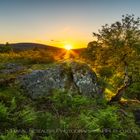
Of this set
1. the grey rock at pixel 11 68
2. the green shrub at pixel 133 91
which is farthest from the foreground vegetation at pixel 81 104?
the green shrub at pixel 133 91

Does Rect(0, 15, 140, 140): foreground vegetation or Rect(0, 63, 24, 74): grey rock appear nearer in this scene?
Rect(0, 15, 140, 140): foreground vegetation

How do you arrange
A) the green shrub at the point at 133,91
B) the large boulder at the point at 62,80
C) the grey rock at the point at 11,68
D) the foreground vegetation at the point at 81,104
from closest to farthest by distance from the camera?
the foreground vegetation at the point at 81,104
the large boulder at the point at 62,80
the grey rock at the point at 11,68
the green shrub at the point at 133,91

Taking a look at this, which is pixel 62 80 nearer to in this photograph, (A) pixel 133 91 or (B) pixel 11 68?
(B) pixel 11 68

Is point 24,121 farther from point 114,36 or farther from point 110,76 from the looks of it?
point 110,76

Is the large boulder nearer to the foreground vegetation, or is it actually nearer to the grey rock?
the foreground vegetation

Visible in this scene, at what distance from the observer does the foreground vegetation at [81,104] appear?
43.9 ft

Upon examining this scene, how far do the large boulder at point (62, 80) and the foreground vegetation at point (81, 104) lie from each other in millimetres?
558

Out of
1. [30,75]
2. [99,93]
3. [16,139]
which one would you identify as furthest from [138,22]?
[16,139]

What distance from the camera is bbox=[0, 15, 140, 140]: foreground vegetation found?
13.4 m

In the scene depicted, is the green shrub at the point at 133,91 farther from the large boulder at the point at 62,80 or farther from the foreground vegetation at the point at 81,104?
the large boulder at the point at 62,80

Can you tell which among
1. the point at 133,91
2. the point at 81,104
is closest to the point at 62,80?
the point at 81,104

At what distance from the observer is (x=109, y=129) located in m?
14.9

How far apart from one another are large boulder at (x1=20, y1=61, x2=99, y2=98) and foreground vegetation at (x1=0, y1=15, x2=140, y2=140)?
56 centimetres

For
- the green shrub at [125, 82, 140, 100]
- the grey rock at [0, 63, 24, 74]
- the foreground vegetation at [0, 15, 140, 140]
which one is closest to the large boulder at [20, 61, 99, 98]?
the foreground vegetation at [0, 15, 140, 140]
